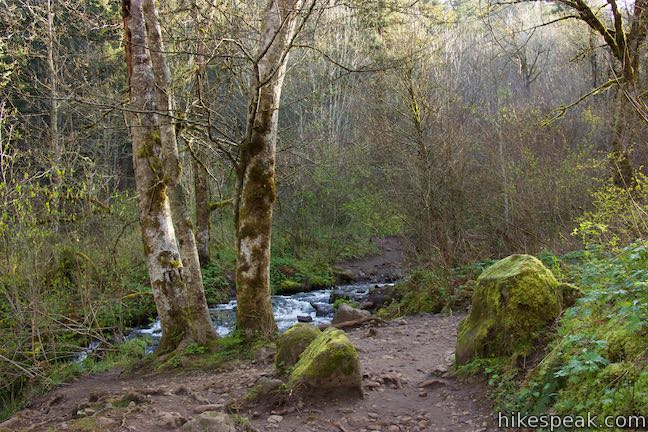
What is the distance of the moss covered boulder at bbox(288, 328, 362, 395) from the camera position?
5.26 metres

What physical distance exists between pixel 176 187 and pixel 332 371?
4282mm

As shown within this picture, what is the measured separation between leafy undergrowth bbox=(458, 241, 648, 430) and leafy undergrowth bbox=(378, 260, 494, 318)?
228 inches

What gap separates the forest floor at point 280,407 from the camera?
176 inches

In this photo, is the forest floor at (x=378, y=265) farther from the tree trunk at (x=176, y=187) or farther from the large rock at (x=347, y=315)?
the tree trunk at (x=176, y=187)

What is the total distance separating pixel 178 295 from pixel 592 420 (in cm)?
624

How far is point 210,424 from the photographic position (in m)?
4.10

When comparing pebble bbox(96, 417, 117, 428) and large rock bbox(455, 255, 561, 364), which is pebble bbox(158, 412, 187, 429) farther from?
large rock bbox(455, 255, 561, 364)

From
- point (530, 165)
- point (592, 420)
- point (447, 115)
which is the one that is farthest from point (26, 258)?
point (530, 165)

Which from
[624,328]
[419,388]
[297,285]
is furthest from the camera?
[297,285]

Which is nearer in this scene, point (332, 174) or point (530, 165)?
point (530, 165)

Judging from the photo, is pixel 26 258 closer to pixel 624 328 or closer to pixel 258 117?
pixel 258 117

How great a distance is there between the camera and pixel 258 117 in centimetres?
785

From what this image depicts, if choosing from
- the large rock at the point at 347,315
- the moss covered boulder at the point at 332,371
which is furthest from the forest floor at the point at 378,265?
the moss covered boulder at the point at 332,371

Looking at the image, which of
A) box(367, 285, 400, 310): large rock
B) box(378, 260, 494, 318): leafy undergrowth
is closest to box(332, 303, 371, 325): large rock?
box(378, 260, 494, 318): leafy undergrowth
